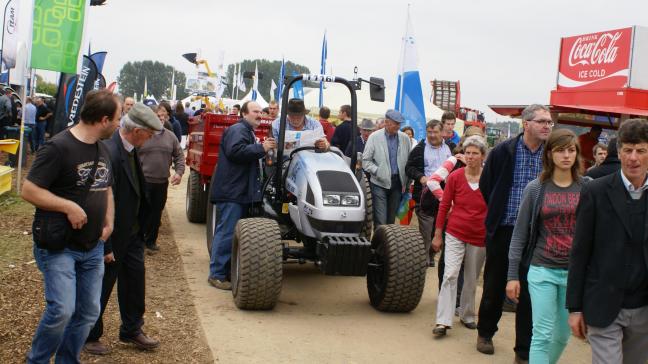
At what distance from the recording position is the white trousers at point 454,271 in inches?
232

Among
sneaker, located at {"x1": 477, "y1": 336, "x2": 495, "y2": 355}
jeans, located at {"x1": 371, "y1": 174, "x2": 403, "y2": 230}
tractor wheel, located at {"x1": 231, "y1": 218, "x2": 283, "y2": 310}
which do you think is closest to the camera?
sneaker, located at {"x1": 477, "y1": 336, "x2": 495, "y2": 355}

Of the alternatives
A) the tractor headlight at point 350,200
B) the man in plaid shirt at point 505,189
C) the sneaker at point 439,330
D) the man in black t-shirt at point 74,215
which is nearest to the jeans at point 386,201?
the tractor headlight at point 350,200

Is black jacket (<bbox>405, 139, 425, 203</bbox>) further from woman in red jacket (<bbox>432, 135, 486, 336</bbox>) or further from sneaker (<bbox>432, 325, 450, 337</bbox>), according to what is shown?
sneaker (<bbox>432, 325, 450, 337</bbox>)

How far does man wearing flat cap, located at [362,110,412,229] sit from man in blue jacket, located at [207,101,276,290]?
1658 millimetres

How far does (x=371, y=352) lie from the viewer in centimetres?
550

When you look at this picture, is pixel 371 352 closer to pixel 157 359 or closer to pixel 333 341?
pixel 333 341

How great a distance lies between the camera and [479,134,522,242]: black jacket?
532 centimetres

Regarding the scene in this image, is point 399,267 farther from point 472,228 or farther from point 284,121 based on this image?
point 284,121

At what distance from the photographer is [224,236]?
7109 millimetres

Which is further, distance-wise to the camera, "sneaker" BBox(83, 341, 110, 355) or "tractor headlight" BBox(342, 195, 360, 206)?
"tractor headlight" BBox(342, 195, 360, 206)

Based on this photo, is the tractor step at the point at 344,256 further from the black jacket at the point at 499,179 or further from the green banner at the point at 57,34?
the green banner at the point at 57,34

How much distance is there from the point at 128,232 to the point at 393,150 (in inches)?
167

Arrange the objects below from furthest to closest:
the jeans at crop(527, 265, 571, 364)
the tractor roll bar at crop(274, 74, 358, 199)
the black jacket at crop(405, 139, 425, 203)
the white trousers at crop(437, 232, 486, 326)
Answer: the black jacket at crop(405, 139, 425, 203), the tractor roll bar at crop(274, 74, 358, 199), the white trousers at crop(437, 232, 486, 326), the jeans at crop(527, 265, 571, 364)

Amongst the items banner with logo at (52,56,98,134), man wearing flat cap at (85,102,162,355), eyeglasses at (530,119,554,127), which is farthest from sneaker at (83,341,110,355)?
banner with logo at (52,56,98,134)
